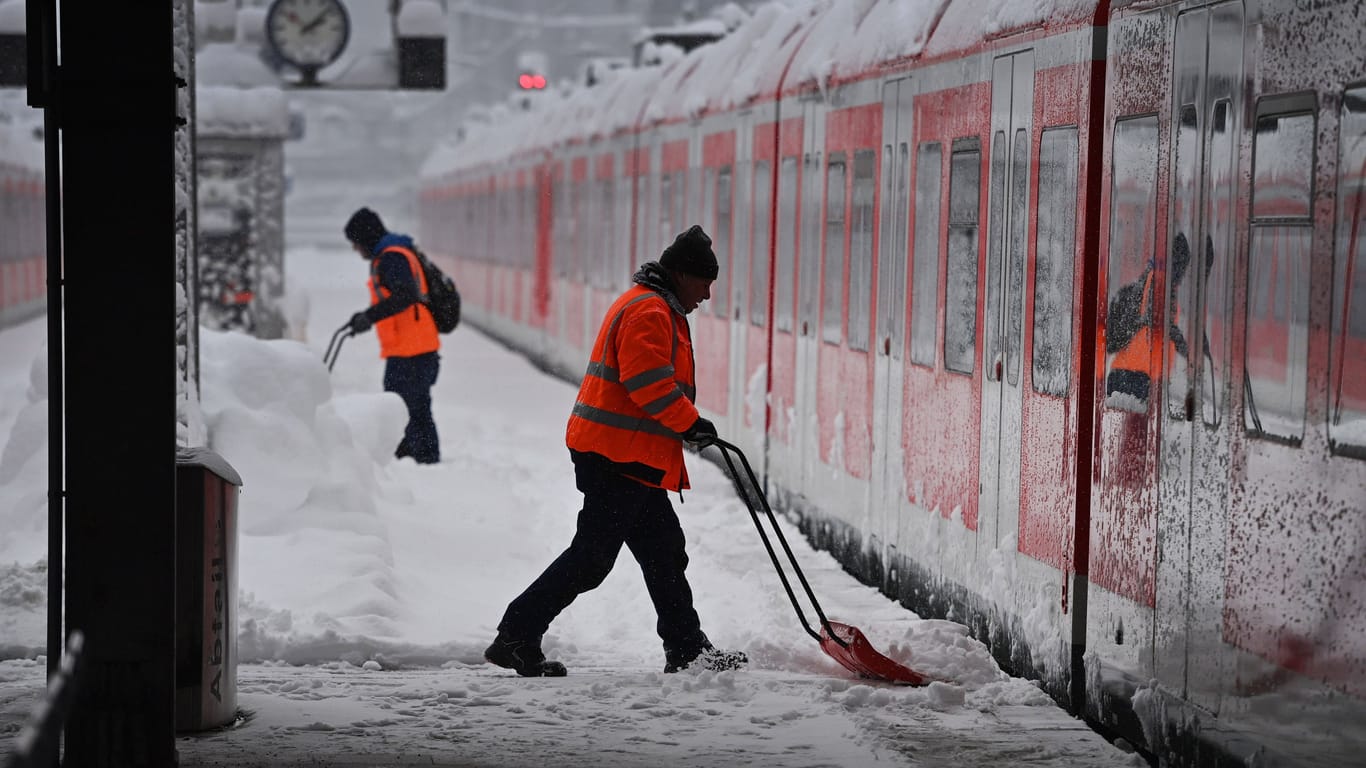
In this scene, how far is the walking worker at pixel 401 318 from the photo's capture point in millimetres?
13844

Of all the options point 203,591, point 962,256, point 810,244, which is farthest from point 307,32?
A: point 203,591

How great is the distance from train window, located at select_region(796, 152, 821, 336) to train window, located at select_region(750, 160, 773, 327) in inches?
44.9

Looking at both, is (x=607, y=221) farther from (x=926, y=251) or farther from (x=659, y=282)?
(x=659, y=282)

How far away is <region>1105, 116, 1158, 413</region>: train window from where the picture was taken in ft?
22.1

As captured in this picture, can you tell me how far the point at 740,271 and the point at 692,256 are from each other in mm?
6969

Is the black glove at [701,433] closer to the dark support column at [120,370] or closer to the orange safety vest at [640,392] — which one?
the orange safety vest at [640,392]

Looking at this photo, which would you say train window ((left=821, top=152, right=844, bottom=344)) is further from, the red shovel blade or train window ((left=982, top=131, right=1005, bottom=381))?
the red shovel blade

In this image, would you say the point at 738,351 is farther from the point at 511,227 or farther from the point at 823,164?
the point at 511,227

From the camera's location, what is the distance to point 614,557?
7.80m

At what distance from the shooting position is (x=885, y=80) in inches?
410

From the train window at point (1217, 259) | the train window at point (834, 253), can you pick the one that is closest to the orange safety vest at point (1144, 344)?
the train window at point (1217, 259)

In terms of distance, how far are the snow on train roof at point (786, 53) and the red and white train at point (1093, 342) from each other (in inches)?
1.7

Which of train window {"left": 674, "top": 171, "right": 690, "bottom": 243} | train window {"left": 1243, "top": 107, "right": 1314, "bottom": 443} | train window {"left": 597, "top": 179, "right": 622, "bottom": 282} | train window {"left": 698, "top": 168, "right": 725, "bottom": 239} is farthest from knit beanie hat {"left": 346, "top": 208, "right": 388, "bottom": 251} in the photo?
train window {"left": 1243, "top": 107, "right": 1314, "bottom": 443}

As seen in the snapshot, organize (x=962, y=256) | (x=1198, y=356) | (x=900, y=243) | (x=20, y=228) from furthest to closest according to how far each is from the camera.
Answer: (x=20, y=228)
(x=900, y=243)
(x=962, y=256)
(x=1198, y=356)
